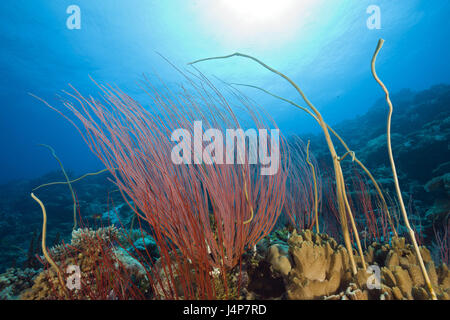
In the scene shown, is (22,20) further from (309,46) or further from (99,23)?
(309,46)

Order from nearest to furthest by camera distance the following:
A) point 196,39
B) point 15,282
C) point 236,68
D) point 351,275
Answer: point 351,275 → point 15,282 → point 196,39 → point 236,68

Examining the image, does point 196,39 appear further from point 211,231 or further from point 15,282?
point 211,231

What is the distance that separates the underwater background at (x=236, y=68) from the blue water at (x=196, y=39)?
18 centimetres

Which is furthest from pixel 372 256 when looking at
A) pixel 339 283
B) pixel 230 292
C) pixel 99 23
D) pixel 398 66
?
pixel 398 66

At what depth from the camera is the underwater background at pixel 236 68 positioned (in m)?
5.64

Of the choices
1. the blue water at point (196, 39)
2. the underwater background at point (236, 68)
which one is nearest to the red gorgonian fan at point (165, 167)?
the underwater background at point (236, 68)

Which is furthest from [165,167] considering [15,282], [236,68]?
[236,68]

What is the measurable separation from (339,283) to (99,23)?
3344cm

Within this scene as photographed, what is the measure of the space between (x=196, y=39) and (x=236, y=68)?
370 inches

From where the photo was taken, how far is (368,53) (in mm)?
40906

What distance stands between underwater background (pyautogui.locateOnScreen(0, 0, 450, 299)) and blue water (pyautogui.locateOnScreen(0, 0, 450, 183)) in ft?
0.60

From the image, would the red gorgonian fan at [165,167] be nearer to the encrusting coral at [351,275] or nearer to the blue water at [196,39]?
the encrusting coral at [351,275]

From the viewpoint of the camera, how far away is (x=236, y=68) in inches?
1352

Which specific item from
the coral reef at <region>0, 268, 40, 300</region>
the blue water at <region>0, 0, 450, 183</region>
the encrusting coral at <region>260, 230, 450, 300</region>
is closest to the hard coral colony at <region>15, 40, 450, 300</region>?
the encrusting coral at <region>260, 230, 450, 300</region>
